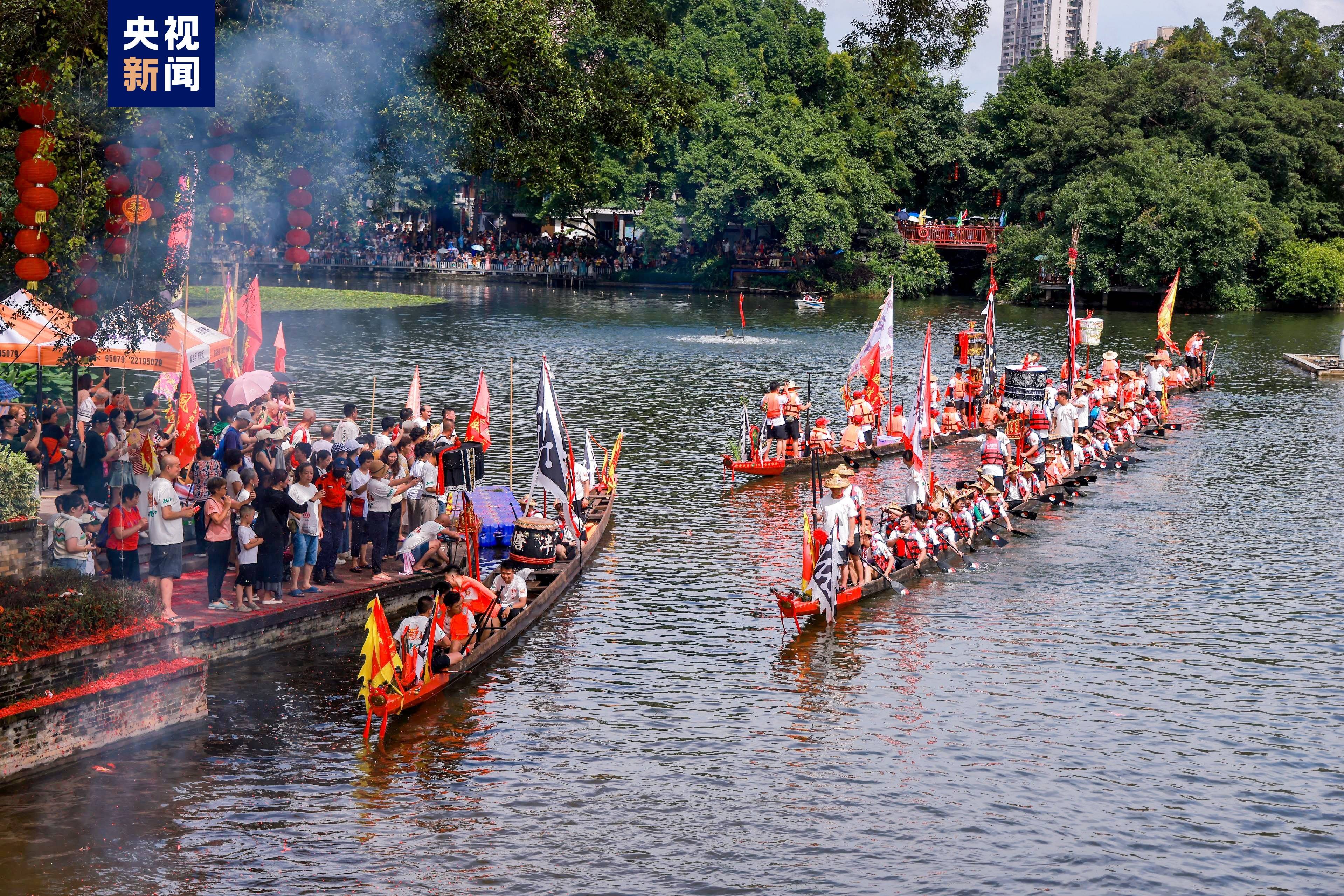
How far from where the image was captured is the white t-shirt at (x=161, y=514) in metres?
17.7

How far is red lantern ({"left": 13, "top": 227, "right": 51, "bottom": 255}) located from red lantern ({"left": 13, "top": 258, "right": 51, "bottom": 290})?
96 millimetres

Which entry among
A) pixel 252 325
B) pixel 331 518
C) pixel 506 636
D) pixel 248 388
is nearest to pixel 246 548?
pixel 331 518

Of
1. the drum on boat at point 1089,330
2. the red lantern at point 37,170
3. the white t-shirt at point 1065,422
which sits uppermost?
the red lantern at point 37,170

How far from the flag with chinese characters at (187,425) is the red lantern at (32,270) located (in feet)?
22.7

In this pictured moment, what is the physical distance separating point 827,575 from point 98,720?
11055 mm

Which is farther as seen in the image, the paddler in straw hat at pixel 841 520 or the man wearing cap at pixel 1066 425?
the man wearing cap at pixel 1066 425

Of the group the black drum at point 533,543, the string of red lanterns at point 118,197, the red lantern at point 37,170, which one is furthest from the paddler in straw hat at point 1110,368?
the red lantern at point 37,170

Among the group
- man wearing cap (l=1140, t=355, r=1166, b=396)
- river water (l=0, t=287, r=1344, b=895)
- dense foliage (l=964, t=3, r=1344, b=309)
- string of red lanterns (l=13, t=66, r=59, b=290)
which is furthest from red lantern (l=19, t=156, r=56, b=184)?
dense foliage (l=964, t=3, r=1344, b=309)

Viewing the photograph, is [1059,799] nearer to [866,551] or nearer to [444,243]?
[866,551]

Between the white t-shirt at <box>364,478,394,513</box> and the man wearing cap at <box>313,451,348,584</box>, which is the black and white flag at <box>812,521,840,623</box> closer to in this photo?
the white t-shirt at <box>364,478,394,513</box>

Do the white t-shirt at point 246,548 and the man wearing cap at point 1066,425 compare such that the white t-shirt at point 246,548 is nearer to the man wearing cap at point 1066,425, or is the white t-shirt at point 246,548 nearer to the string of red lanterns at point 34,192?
the string of red lanterns at point 34,192

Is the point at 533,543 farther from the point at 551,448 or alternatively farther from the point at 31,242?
the point at 31,242

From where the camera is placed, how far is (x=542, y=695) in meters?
19.3

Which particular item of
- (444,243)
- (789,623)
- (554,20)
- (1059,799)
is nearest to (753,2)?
(444,243)
